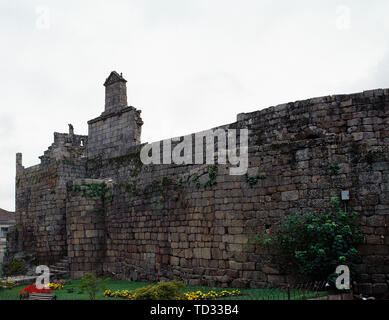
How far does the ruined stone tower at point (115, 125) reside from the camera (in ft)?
72.8

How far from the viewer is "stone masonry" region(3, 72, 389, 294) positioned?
1026cm

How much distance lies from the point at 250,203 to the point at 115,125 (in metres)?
13.3

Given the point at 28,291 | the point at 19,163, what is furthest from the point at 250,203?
the point at 19,163

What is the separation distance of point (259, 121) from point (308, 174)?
105 inches

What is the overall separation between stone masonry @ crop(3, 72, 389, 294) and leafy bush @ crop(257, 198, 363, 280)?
0.27 metres

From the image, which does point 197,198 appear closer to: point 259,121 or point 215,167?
point 215,167

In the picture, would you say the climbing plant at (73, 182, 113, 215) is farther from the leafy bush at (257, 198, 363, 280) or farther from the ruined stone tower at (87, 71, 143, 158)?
the leafy bush at (257, 198, 363, 280)

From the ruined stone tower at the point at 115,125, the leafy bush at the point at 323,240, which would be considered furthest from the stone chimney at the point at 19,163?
the leafy bush at the point at 323,240

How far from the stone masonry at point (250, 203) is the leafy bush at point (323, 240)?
0.27m

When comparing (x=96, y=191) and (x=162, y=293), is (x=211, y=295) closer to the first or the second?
(x=162, y=293)

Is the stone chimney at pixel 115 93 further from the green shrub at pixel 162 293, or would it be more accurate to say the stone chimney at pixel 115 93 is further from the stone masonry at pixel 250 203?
the green shrub at pixel 162 293

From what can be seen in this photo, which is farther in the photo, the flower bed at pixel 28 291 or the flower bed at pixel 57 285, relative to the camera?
the flower bed at pixel 57 285

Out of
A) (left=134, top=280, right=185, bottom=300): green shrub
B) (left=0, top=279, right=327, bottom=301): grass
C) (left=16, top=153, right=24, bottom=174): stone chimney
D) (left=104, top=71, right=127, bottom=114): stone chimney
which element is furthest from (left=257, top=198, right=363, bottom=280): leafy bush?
(left=16, top=153, right=24, bottom=174): stone chimney

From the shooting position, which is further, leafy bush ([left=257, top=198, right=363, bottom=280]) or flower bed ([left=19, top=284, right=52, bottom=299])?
flower bed ([left=19, top=284, right=52, bottom=299])
